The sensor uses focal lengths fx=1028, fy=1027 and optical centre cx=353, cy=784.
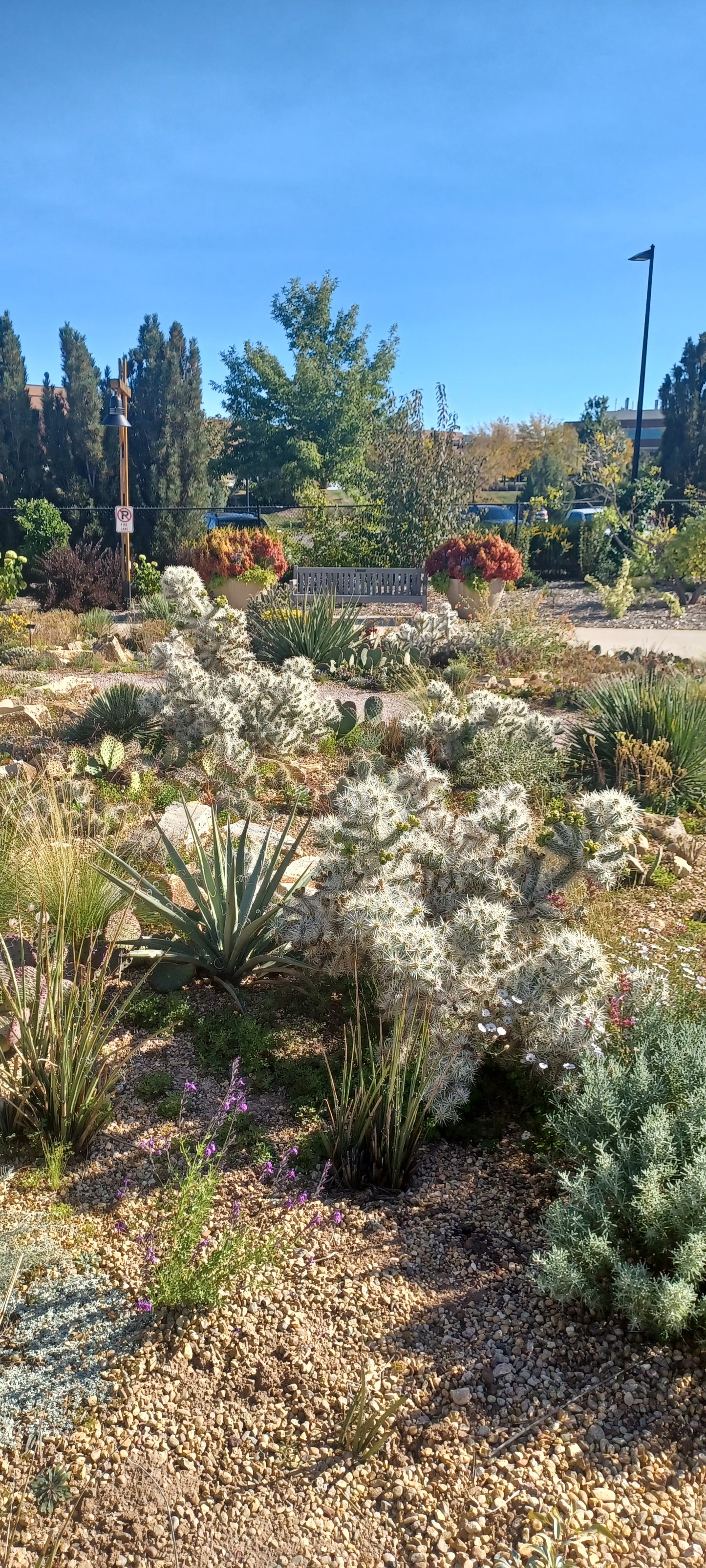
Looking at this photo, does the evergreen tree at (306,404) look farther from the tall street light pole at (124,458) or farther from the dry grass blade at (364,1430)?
the dry grass blade at (364,1430)

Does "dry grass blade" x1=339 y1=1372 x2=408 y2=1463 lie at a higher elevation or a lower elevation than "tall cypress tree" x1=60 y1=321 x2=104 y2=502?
lower

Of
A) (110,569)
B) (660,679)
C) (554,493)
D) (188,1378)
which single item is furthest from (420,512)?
(188,1378)

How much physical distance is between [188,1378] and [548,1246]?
971 millimetres

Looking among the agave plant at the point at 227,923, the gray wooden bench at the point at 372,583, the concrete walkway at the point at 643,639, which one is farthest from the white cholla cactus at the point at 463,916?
the gray wooden bench at the point at 372,583

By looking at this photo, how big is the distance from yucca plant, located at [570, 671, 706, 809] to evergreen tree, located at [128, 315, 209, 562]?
18.1 metres

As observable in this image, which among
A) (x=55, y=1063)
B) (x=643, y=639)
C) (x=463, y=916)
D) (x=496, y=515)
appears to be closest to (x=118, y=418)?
(x=643, y=639)

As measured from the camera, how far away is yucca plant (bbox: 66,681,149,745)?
7.00m

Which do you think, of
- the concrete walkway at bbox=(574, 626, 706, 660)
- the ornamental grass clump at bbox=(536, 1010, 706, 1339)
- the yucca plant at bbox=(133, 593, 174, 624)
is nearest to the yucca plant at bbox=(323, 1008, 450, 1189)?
the ornamental grass clump at bbox=(536, 1010, 706, 1339)

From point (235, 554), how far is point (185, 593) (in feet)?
19.8

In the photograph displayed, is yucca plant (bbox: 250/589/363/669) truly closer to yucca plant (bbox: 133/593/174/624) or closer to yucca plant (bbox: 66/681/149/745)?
yucca plant (bbox: 66/681/149/745)

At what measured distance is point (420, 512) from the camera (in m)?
17.1

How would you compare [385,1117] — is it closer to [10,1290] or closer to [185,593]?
[10,1290]

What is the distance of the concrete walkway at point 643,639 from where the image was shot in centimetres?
1219

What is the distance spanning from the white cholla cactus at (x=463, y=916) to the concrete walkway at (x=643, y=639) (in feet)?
24.4
